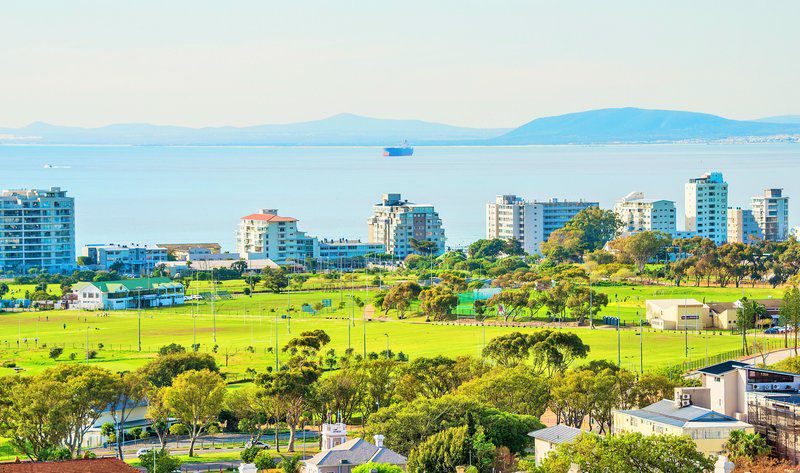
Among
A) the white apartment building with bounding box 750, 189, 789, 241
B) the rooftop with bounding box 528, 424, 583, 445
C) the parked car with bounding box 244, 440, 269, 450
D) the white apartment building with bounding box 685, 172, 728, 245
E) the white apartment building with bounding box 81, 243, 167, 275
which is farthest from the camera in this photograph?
the white apartment building with bounding box 750, 189, 789, 241

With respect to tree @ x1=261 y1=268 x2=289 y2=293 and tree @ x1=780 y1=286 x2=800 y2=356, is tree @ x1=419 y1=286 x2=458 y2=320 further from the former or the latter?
tree @ x1=780 y1=286 x2=800 y2=356

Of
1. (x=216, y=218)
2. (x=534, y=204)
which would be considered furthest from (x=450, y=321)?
(x=216, y=218)

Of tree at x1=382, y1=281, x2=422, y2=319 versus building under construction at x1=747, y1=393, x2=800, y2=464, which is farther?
tree at x1=382, y1=281, x2=422, y2=319

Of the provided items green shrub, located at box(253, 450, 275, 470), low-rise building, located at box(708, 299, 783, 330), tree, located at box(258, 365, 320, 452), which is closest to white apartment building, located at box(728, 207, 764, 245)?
low-rise building, located at box(708, 299, 783, 330)

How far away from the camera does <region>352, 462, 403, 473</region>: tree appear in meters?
31.4

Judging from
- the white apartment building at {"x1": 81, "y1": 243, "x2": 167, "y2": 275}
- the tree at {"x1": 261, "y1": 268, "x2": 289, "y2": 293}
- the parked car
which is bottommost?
the parked car

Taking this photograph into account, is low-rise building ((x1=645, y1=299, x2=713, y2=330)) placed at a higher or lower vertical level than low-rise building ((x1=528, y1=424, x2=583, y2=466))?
higher

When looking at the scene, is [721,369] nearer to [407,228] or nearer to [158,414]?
[158,414]

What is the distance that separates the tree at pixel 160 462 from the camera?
117 ft

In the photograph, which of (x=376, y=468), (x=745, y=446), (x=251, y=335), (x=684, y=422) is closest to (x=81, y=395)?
(x=376, y=468)

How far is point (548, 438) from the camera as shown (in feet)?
120

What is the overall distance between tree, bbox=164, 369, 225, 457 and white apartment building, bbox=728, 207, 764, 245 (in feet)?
313

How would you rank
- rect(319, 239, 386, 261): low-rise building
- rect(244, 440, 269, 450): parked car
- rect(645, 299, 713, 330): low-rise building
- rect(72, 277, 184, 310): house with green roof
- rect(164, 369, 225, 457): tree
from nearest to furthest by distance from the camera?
rect(244, 440, 269, 450): parked car < rect(164, 369, 225, 457): tree < rect(645, 299, 713, 330): low-rise building < rect(72, 277, 184, 310): house with green roof < rect(319, 239, 386, 261): low-rise building

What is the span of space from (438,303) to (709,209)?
62.5 meters
